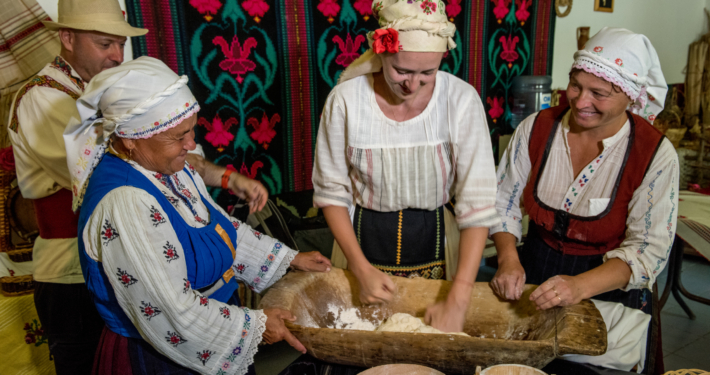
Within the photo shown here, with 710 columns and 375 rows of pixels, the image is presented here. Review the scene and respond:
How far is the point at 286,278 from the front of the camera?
167cm

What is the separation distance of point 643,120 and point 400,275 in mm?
1091

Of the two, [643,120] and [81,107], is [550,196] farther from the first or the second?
[81,107]

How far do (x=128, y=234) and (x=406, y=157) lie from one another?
2.97ft

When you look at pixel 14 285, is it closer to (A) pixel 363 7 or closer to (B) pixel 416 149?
(B) pixel 416 149

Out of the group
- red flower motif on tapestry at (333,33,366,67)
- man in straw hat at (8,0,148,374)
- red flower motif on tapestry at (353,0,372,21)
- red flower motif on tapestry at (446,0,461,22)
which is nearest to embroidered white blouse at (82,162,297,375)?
man in straw hat at (8,0,148,374)

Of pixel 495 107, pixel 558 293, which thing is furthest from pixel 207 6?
pixel 495 107

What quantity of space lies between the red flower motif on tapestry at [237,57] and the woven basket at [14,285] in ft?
5.28

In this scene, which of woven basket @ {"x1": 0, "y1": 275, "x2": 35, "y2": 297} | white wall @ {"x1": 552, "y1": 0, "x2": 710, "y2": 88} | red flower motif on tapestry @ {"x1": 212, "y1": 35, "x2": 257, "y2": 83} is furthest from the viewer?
white wall @ {"x1": 552, "y1": 0, "x2": 710, "y2": 88}

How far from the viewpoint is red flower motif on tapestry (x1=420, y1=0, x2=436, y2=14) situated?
145 cm

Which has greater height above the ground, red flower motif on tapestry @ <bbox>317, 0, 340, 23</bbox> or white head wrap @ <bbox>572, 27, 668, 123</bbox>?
red flower motif on tapestry @ <bbox>317, 0, 340, 23</bbox>

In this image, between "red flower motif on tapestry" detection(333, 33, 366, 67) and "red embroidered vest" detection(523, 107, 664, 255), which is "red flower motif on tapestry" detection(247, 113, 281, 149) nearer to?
"red flower motif on tapestry" detection(333, 33, 366, 67)

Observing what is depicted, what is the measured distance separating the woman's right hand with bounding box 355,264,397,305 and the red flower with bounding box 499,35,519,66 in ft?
10.3

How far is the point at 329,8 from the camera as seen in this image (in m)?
3.17

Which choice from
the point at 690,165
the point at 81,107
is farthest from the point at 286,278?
the point at 690,165
